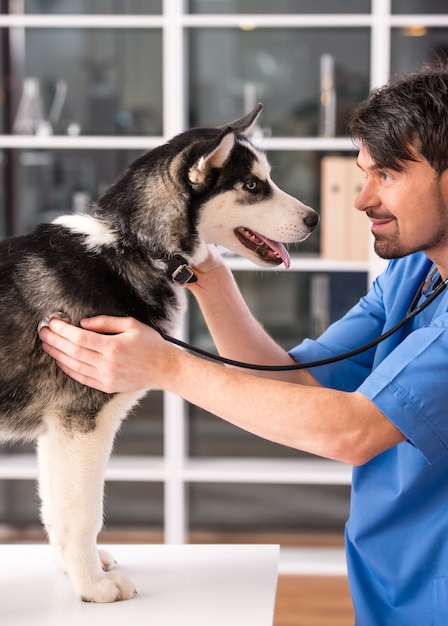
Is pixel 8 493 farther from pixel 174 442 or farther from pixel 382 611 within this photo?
pixel 382 611

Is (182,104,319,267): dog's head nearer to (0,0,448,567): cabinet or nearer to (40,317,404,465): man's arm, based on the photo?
(40,317,404,465): man's arm

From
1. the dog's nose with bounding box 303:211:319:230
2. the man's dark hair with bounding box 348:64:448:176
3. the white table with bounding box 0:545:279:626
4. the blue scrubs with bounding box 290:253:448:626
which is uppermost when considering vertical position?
the man's dark hair with bounding box 348:64:448:176

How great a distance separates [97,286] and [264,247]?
356 mm

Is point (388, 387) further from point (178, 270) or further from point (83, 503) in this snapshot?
point (83, 503)

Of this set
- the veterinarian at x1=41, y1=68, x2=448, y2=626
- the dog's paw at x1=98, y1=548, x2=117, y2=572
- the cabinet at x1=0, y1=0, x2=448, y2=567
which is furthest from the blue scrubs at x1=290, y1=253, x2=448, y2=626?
the cabinet at x1=0, y1=0, x2=448, y2=567

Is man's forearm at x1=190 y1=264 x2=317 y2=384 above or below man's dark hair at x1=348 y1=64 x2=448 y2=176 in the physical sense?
below

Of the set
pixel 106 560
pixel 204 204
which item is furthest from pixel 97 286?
pixel 106 560

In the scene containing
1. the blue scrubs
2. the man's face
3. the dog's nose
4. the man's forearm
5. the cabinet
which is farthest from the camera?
the cabinet

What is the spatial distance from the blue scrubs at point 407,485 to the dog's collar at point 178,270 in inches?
14.0

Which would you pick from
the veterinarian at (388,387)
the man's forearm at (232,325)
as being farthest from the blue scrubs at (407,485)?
the man's forearm at (232,325)

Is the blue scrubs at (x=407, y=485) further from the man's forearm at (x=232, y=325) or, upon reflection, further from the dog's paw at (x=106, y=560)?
the dog's paw at (x=106, y=560)

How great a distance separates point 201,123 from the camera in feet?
10.8

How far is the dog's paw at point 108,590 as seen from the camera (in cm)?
137

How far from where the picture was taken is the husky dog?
139 cm
